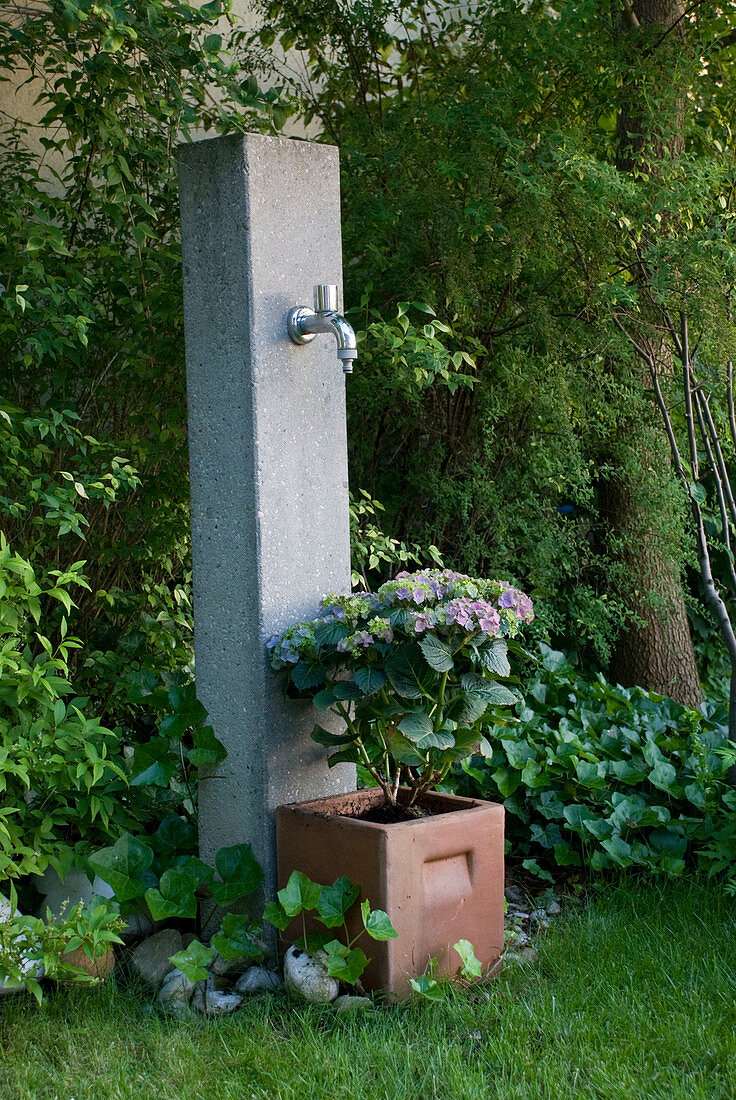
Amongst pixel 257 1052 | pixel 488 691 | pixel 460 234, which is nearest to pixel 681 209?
pixel 460 234

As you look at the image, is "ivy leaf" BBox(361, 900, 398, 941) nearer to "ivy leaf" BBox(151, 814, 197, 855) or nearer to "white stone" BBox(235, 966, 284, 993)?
"white stone" BBox(235, 966, 284, 993)

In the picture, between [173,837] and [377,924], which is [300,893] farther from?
[173,837]

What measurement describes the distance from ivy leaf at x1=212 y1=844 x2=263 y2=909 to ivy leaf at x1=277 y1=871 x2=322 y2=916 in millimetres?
168

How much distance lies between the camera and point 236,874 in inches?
99.8

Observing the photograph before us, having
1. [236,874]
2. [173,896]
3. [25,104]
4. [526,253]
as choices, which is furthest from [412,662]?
[25,104]

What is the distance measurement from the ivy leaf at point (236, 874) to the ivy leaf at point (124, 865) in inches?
6.8

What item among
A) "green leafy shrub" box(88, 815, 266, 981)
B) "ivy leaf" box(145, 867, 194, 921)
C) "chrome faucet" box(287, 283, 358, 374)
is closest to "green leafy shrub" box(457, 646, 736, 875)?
"green leafy shrub" box(88, 815, 266, 981)

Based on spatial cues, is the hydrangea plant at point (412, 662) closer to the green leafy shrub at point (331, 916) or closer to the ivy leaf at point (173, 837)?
the green leafy shrub at point (331, 916)

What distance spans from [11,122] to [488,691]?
2780 millimetres

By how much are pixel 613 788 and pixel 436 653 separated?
119cm

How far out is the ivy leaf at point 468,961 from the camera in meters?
2.41

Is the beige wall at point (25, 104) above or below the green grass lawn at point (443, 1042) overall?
above

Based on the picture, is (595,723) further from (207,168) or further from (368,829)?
(207,168)

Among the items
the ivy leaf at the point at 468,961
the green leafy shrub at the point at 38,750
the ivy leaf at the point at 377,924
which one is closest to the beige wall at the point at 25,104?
the green leafy shrub at the point at 38,750
